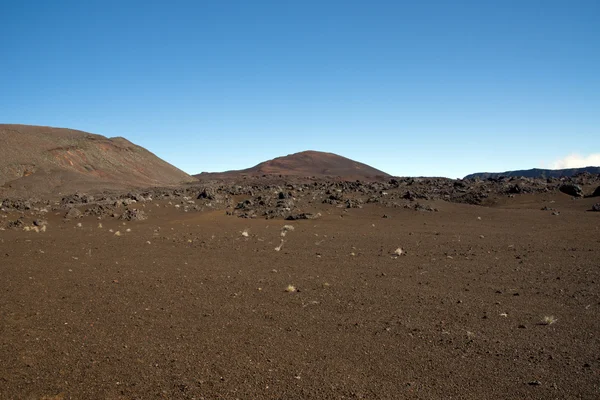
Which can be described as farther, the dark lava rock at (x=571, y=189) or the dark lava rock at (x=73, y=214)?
the dark lava rock at (x=571, y=189)

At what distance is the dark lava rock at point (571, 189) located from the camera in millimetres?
28750

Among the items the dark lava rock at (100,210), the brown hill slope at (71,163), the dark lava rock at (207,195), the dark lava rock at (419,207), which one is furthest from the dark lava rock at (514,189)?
the brown hill slope at (71,163)

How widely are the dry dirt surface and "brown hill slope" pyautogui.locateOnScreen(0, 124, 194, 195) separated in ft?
80.3

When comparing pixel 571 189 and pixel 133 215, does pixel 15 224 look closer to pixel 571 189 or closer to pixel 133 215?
pixel 133 215

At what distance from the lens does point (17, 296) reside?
29.5 ft

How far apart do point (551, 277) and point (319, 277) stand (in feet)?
19.1

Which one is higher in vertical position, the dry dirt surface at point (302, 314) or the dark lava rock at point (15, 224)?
the dark lava rock at point (15, 224)

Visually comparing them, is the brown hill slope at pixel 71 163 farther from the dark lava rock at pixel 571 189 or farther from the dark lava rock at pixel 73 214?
the dark lava rock at pixel 571 189

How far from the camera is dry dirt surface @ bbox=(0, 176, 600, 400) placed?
5.38 metres

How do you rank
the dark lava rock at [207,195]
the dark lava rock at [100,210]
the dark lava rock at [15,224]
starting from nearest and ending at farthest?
1. the dark lava rock at [15,224]
2. the dark lava rock at [100,210]
3. the dark lava rock at [207,195]

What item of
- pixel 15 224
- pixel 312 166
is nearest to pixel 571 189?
pixel 15 224

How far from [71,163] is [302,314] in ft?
171

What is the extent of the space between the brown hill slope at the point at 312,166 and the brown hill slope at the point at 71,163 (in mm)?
30540

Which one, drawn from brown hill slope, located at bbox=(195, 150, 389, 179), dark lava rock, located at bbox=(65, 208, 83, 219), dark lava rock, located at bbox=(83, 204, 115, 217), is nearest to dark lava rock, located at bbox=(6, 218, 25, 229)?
dark lava rock, located at bbox=(65, 208, 83, 219)
